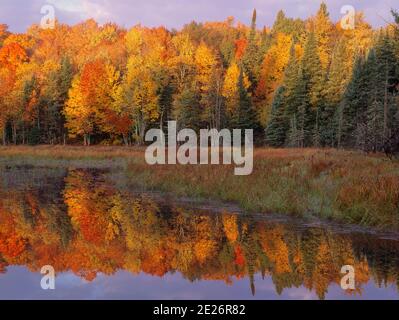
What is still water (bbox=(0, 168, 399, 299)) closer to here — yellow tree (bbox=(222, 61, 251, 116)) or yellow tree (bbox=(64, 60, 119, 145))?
yellow tree (bbox=(64, 60, 119, 145))

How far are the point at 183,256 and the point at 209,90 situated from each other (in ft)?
164

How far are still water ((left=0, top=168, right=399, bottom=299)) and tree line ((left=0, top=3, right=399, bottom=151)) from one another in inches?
1141

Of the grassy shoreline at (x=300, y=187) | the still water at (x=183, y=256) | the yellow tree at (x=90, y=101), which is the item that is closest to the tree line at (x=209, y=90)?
the yellow tree at (x=90, y=101)

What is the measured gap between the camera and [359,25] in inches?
2746

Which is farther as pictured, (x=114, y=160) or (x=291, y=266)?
(x=114, y=160)

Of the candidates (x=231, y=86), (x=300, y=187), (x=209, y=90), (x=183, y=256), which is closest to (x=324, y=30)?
(x=231, y=86)

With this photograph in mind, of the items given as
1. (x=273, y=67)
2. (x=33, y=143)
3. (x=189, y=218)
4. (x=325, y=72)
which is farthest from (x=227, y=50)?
(x=189, y=218)

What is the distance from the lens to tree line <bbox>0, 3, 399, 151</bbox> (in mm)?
45156

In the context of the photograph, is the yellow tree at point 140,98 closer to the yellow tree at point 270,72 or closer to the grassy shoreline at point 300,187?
the yellow tree at point 270,72
